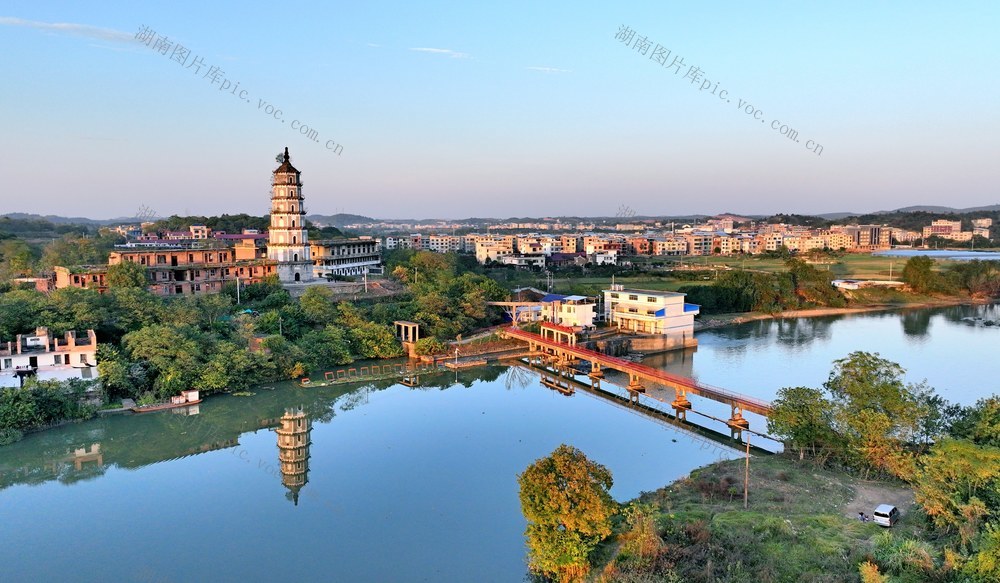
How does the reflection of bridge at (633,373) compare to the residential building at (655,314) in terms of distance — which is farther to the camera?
the residential building at (655,314)

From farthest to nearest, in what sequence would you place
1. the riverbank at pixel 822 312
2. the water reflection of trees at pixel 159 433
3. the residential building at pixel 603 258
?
the residential building at pixel 603 258 → the riverbank at pixel 822 312 → the water reflection of trees at pixel 159 433

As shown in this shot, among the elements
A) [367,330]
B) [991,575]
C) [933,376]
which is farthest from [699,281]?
[991,575]

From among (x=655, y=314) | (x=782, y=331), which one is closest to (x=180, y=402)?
(x=655, y=314)

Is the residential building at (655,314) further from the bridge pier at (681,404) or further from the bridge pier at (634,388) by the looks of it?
the bridge pier at (681,404)

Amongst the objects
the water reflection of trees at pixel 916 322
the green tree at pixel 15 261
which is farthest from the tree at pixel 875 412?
the green tree at pixel 15 261

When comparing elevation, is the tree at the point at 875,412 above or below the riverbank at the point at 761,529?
above

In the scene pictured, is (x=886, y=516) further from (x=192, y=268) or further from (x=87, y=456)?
(x=192, y=268)

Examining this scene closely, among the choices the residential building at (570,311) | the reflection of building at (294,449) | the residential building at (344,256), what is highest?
the residential building at (344,256)

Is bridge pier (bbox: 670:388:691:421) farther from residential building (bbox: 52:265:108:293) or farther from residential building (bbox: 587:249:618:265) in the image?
residential building (bbox: 587:249:618:265)
